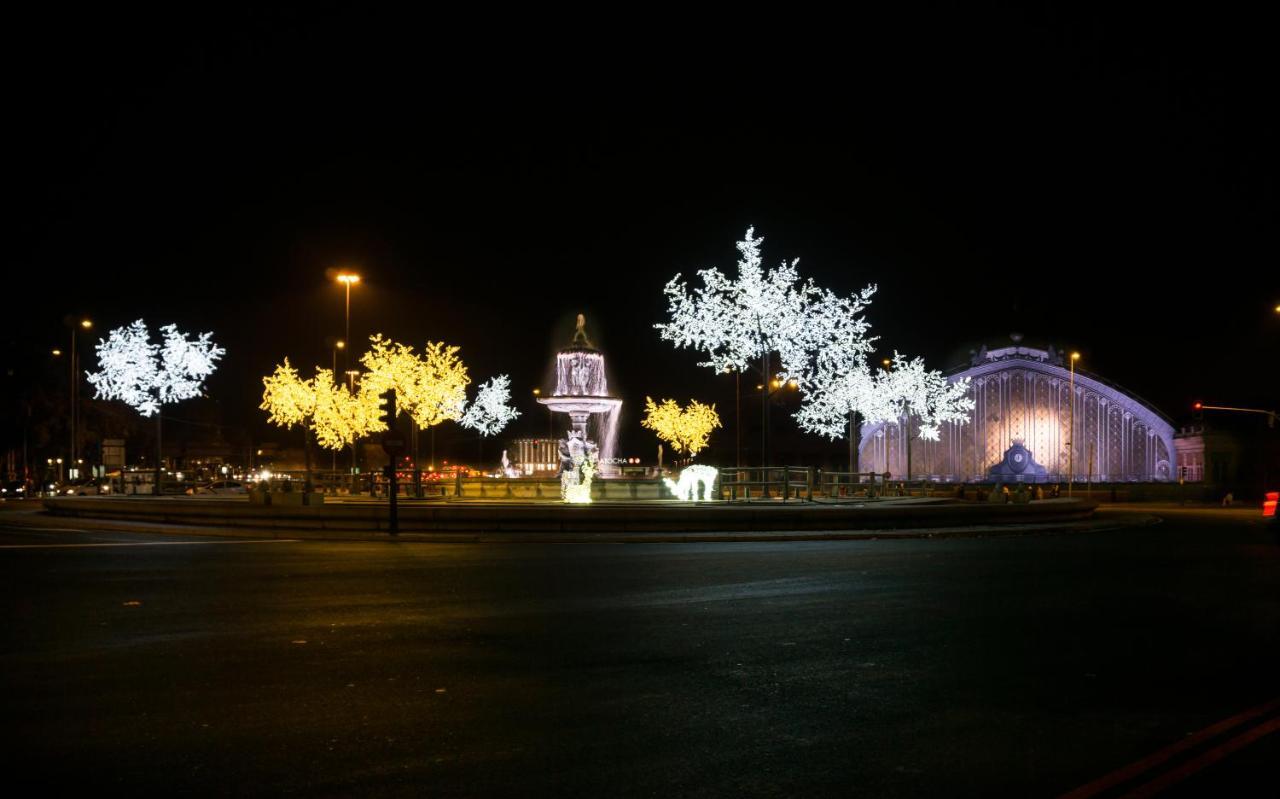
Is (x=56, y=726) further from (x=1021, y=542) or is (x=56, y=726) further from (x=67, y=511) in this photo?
(x=67, y=511)

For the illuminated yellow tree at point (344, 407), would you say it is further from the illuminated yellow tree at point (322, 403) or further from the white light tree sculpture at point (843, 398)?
the white light tree sculpture at point (843, 398)

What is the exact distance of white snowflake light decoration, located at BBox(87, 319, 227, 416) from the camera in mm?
42500

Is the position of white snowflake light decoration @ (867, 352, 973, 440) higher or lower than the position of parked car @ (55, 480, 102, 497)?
higher

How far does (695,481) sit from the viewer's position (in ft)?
123

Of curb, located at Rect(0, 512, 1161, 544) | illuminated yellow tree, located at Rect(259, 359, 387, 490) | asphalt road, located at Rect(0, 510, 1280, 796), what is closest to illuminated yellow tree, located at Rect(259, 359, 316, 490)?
illuminated yellow tree, located at Rect(259, 359, 387, 490)

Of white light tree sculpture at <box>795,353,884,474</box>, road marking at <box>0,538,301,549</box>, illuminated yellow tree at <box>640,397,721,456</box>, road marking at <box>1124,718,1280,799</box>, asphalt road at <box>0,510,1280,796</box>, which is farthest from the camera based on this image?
illuminated yellow tree at <box>640,397,721,456</box>

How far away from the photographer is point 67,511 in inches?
1460

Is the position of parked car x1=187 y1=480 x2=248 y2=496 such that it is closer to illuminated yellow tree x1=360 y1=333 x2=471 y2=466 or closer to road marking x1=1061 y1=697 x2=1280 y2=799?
illuminated yellow tree x1=360 y1=333 x2=471 y2=466

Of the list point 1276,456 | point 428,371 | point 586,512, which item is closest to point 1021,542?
point 586,512

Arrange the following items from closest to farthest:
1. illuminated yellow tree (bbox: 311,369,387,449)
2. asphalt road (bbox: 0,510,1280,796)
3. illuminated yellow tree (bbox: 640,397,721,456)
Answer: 1. asphalt road (bbox: 0,510,1280,796)
2. illuminated yellow tree (bbox: 311,369,387,449)
3. illuminated yellow tree (bbox: 640,397,721,456)

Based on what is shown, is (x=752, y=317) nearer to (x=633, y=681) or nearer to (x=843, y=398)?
(x=843, y=398)

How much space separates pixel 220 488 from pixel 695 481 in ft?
109

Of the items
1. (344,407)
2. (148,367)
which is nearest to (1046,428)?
(344,407)

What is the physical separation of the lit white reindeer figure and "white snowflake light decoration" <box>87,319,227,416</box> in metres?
18.9
